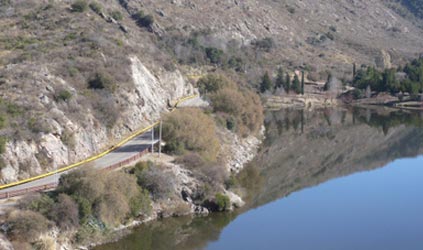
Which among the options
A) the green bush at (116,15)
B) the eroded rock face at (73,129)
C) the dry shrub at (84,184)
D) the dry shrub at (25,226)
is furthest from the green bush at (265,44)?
the dry shrub at (25,226)

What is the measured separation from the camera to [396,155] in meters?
67.6

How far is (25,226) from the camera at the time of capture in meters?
30.3

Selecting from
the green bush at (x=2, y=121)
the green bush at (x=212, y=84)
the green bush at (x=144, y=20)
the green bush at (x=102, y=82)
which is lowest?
the green bush at (x=212, y=84)

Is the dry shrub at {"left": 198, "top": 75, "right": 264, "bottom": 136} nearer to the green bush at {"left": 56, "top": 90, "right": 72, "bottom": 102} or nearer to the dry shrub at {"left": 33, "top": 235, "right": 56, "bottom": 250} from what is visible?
the green bush at {"left": 56, "top": 90, "right": 72, "bottom": 102}

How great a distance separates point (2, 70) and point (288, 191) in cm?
2448

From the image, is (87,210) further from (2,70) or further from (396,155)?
(396,155)

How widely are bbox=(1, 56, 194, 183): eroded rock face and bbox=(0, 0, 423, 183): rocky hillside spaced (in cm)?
8

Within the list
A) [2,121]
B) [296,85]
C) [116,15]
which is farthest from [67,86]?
[296,85]

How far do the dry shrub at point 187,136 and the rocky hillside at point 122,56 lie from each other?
4.50m

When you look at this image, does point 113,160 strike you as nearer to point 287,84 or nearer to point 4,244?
point 4,244

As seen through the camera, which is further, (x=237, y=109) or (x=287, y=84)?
(x=287, y=84)

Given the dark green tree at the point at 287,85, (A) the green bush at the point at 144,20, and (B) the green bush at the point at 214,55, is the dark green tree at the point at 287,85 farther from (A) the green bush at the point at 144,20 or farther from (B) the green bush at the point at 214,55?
(A) the green bush at the point at 144,20

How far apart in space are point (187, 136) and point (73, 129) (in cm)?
937

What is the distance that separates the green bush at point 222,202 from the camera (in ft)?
133
